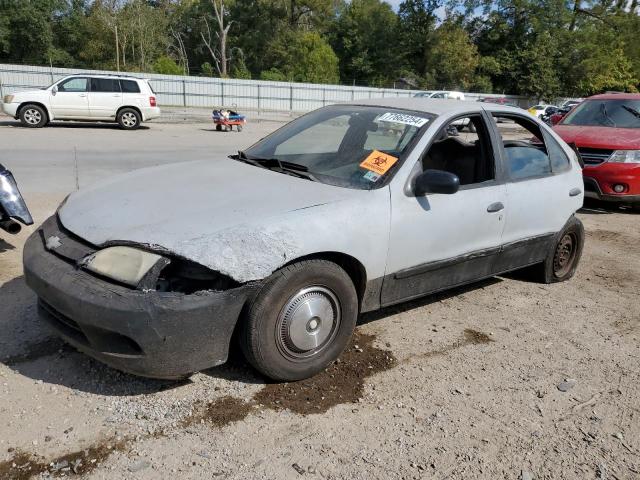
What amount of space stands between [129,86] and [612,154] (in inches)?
590

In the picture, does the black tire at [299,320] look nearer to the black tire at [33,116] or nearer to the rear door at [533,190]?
the rear door at [533,190]

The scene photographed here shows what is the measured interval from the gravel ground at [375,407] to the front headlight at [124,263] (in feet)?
2.36

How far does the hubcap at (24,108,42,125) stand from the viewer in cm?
1677

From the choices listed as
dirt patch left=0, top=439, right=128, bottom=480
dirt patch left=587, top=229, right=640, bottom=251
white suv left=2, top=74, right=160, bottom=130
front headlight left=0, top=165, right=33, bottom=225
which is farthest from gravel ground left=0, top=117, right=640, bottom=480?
white suv left=2, top=74, right=160, bottom=130

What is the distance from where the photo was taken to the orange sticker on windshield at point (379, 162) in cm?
346

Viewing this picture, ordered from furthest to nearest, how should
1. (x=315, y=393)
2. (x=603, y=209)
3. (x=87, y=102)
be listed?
(x=87, y=102), (x=603, y=209), (x=315, y=393)

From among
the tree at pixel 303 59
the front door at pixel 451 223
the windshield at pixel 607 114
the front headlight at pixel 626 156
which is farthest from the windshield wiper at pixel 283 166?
the tree at pixel 303 59

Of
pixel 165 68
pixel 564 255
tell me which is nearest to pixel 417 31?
pixel 165 68

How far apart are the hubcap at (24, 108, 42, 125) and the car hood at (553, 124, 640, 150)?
49.4ft

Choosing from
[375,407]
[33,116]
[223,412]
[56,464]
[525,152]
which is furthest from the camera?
[33,116]

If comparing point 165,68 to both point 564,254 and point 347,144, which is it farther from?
point 347,144

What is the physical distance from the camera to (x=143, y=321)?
8.40ft

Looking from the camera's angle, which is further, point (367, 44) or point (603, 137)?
point (367, 44)

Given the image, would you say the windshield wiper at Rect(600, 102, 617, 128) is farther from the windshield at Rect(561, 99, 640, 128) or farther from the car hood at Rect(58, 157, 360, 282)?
the car hood at Rect(58, 157, 360, 282)
